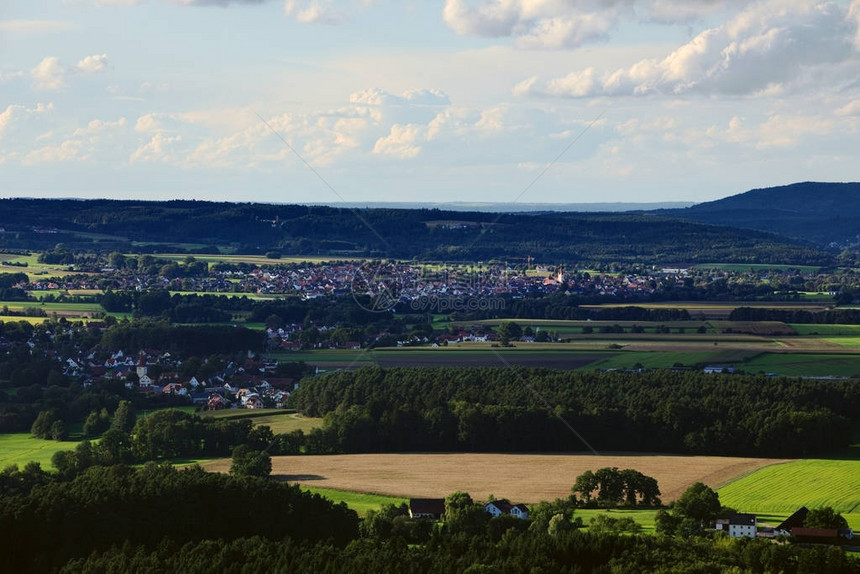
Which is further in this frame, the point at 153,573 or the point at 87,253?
the point at 87,253

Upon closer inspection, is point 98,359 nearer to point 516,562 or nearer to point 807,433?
point 807,433

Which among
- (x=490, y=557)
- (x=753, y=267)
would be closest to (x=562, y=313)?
(x=490, y=557)

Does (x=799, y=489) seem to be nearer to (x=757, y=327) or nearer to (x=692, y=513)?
(x=692, y=513)

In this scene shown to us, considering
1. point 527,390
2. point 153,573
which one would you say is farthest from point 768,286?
point 153,573

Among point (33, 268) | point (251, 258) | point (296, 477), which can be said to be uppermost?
point (251, 258)

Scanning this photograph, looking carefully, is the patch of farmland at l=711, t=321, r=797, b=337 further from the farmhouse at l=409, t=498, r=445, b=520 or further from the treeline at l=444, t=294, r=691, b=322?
the farmhouse at l=409, t=498, r=445, b=520

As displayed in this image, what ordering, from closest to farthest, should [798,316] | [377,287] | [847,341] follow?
[847,341] → [798,316] → [377,287]

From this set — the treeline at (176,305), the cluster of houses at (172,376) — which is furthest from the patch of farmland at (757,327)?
the treeline at (176,305)
